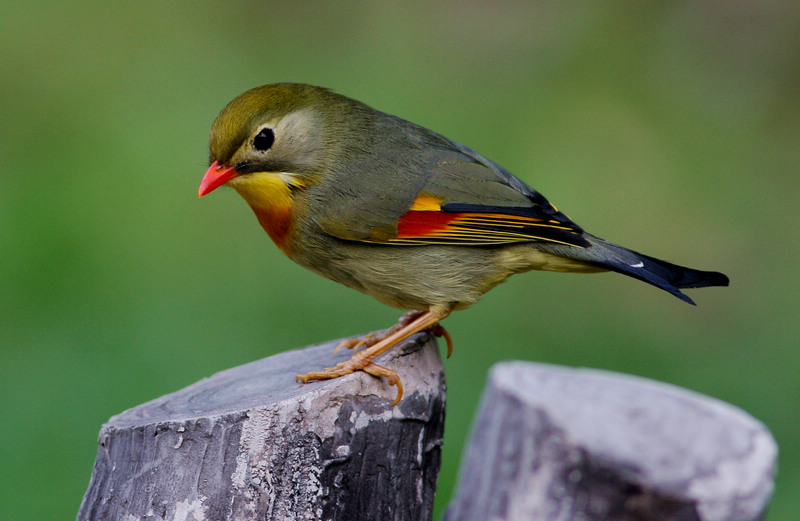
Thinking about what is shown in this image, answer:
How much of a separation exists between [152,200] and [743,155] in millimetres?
4903

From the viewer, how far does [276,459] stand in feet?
9.15

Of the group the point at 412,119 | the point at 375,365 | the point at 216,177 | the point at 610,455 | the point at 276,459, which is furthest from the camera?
the point at 412,119

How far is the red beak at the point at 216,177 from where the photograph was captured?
3.80 meters

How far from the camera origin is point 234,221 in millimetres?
7371

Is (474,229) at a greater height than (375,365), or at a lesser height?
greater

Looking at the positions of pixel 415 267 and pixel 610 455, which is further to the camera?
pixel 415 267

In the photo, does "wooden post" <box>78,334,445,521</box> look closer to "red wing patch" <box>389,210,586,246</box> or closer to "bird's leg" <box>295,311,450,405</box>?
"bird's leg" <box>295,311,450,405</box>

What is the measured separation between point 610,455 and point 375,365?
1.32 m

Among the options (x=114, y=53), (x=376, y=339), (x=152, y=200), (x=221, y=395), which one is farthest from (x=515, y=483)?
(x=114, y=53)

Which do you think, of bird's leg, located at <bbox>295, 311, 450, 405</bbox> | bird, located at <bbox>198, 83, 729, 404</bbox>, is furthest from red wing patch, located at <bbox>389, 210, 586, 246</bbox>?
bird's leg, located at <bbox>295, 311, 450, 405</bbox>

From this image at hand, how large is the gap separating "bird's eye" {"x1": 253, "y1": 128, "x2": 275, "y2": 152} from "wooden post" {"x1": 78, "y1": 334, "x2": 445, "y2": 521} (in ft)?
3.74

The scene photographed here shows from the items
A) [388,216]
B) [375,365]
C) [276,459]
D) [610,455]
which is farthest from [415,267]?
[610,455]

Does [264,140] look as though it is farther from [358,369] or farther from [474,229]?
[358,369]

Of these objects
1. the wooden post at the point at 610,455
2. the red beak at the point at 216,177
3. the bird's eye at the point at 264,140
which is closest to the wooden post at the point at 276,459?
the wooden post at the point at 610,455
